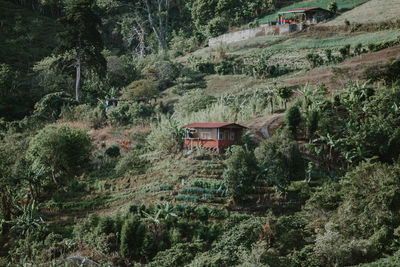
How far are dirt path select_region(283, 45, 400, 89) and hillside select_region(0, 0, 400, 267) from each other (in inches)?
9.8

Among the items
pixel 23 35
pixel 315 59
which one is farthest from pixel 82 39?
pixel 23 35

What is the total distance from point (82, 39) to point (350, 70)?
89.5ft

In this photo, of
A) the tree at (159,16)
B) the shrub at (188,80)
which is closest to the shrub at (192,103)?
the shrub at (188,80)

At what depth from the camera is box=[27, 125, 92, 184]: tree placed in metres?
25.9

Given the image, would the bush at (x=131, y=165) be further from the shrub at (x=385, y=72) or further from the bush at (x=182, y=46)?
the bush at (x=182, y=46)

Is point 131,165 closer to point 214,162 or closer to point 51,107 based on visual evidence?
point 214,162

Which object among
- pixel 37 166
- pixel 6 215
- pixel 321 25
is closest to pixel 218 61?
pixel 321 25

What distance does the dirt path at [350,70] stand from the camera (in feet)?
105

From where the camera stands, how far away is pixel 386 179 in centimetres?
1609

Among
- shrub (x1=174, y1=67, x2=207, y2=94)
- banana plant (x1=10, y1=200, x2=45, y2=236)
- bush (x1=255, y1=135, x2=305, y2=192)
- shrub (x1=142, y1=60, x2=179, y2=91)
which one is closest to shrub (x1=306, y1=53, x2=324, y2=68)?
shrub (x1=174, y1=67, x2=207, y2=94)

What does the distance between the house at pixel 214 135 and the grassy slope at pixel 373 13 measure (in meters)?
29.7

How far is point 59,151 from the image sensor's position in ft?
86.6

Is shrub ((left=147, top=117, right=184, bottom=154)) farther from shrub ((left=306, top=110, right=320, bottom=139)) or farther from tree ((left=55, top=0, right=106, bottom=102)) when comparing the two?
tree ((left=55, top=0, right=106, bottom=102))

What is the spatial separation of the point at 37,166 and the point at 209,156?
1132 cm
